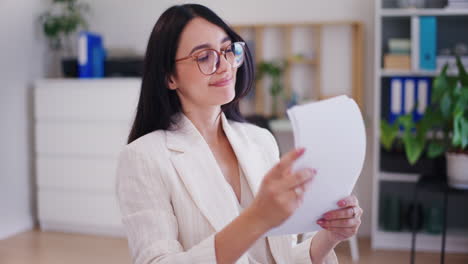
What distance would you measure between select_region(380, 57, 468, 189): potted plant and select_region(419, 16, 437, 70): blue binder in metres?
0.31

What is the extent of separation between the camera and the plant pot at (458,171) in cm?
315

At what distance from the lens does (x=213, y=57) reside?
1.21 m

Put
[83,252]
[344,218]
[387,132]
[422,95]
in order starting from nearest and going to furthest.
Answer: [344,218], [387,132], [422,95], [83,252]

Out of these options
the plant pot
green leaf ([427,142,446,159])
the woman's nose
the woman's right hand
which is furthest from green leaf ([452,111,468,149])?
the woman's right hand

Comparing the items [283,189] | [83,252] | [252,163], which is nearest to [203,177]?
[252,163]

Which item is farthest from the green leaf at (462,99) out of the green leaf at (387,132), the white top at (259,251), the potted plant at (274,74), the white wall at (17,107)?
the white wall at (17,107)

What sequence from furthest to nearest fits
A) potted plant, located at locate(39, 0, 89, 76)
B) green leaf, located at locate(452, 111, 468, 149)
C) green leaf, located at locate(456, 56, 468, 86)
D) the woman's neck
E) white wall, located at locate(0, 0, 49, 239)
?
potted plant, located at locate(39, 0, 89, 76) → white wall, located at locate(0, 0, 49, 239) → green leaf, located at locate(456, 56, 468, 86) → green leaf, located at locate(452, 111, 468, 149) → the woman's neck

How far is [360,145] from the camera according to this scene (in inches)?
37.5

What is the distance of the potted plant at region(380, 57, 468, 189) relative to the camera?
312 cm

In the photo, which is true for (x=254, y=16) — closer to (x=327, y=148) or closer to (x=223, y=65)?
(x=223, y=65)

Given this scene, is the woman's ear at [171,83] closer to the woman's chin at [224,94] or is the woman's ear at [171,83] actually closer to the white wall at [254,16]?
the woman's chin at [224,94]

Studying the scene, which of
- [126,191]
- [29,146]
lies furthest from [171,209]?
[29,146]

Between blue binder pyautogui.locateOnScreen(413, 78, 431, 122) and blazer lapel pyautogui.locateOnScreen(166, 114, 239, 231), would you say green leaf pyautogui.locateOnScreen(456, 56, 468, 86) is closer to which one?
blue binder pyautogui.locateOnScreen(413, 78, 431, 122)

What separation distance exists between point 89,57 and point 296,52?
154 cm
